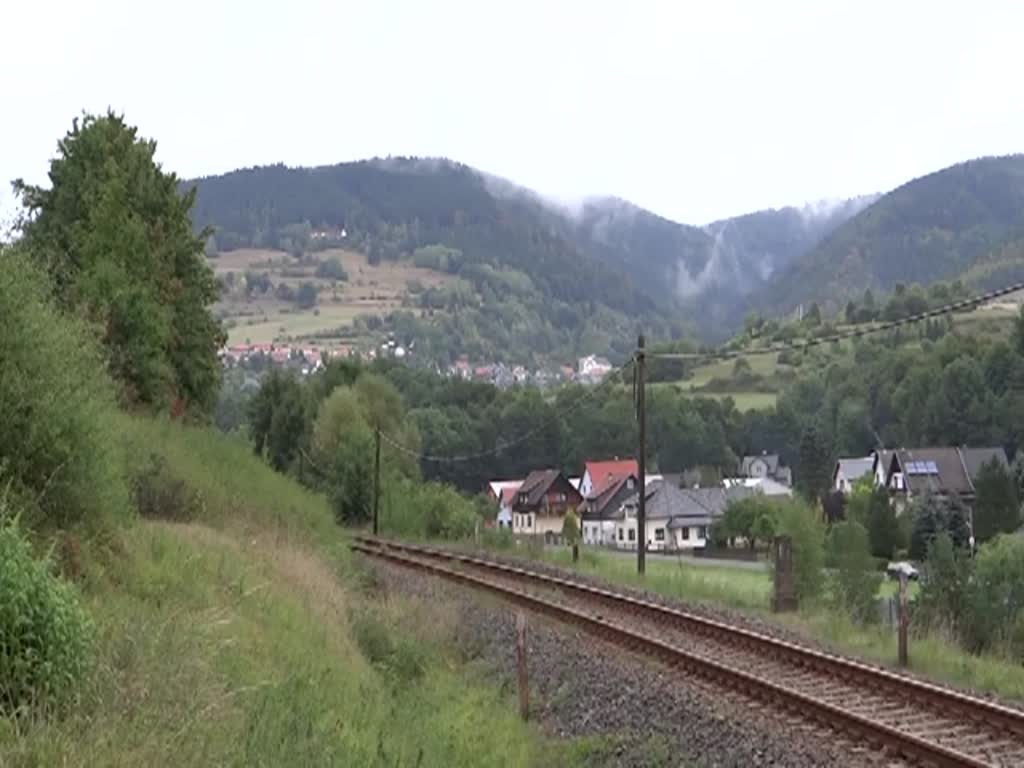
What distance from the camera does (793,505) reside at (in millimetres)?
56094

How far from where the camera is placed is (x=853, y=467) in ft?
388

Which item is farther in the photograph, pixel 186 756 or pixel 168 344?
pixel 168 344

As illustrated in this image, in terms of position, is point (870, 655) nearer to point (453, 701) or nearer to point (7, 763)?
point (453, 701)

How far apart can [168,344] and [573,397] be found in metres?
80.1

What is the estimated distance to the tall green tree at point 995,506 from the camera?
8038 centimetres

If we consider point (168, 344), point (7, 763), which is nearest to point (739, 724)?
point (7, 763)

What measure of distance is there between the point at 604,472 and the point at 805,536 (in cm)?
6263

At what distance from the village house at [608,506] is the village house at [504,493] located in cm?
609

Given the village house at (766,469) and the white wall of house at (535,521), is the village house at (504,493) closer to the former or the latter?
the white wall of house at (535,521)

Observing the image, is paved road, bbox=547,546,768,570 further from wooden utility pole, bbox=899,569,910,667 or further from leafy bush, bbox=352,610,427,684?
leafy bush, bbox=352,610,427,684

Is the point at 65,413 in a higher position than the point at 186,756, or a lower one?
higher

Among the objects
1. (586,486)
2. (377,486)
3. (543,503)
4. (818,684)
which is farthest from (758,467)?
(818,684)

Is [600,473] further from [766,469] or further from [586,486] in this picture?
[766,469]

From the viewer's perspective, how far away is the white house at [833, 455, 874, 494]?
11606cm
